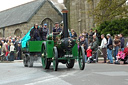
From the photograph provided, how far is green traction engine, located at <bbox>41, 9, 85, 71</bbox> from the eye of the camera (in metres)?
11.8

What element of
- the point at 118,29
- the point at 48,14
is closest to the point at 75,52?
the point at 118,29

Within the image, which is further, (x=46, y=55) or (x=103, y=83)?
(x=46, y=55)

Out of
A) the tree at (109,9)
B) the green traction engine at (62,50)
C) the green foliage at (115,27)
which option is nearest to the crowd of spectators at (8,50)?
the tree at (109,9)

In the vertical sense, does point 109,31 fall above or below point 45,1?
below

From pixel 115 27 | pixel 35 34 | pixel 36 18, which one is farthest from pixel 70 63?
pixel 36 18

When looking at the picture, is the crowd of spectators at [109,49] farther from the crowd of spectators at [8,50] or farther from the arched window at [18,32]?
the arched window at [18,32]

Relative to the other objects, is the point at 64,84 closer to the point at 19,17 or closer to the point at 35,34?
the point at 35,34

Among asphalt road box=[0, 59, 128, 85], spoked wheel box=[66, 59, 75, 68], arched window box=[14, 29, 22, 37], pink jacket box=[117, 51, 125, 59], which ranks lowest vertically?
asphalt road box=[0, 59, 128, 85]

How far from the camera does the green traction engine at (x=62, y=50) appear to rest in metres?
11.8

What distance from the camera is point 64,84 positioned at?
313 inches

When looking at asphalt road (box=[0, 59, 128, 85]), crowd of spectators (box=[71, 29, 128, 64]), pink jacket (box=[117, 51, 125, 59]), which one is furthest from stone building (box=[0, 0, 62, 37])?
asphalt road (box=[0, 59, 128, 85])

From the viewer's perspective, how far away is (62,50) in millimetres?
12336

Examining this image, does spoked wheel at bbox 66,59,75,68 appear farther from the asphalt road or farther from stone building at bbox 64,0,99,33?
stone building at bbox 64,0,99,33

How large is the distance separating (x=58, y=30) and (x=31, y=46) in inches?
89.4
